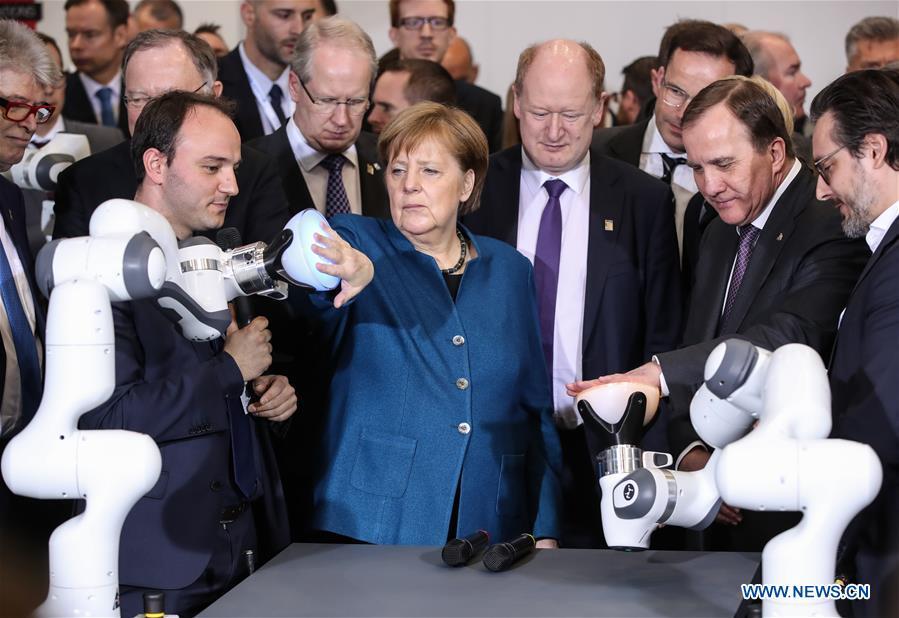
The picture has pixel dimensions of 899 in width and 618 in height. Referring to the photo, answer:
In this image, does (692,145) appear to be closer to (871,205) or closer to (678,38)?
(871,205)

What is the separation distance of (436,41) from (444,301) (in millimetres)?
2934

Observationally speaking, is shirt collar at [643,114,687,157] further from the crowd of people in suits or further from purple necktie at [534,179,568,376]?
purple necktie at [534,179,568,376]

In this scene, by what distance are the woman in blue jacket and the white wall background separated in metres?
4.47

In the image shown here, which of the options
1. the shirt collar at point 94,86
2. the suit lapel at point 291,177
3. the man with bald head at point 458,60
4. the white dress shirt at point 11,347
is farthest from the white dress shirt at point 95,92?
the white dress shirt at point 11,347

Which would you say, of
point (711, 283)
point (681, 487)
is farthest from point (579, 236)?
point (681, 487)

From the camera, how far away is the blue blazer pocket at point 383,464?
2.94 meters

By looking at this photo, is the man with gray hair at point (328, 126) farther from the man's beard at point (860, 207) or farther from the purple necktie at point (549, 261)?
the man's beard at point (860, 207)

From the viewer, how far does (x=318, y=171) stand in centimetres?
411

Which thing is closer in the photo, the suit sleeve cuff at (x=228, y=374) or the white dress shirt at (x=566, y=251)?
the suit sleeve cuff at (x=228, y=374)

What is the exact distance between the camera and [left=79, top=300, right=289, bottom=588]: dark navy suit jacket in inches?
98.0

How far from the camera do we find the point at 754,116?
134 inches

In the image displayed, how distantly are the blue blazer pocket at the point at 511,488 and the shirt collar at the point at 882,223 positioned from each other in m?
1.02

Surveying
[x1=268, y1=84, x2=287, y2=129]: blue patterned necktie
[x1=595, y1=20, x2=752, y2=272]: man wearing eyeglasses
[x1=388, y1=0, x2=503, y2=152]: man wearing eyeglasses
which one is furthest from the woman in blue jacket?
[x1=388, y1=0, x2=503, y2=152]: man wearing eyeglasses

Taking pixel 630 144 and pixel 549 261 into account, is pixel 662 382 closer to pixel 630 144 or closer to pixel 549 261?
pixel 549 261
